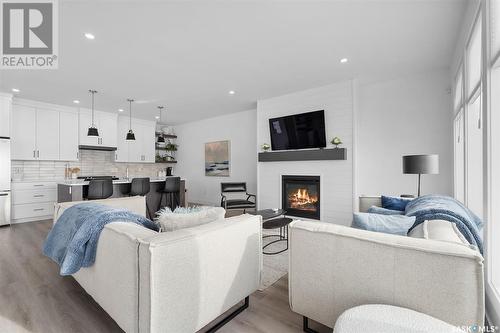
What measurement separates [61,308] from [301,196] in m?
3.83

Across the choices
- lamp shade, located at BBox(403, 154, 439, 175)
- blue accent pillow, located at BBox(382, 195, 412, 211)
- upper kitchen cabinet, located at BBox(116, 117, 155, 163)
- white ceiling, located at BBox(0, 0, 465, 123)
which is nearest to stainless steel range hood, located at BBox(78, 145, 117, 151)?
upper kitchen cabinet, located at BBox(116, 117, 155, 163)

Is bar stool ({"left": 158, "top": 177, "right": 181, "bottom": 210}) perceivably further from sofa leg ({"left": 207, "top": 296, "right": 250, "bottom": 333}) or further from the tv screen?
sofa leg ({"left": 207, "top": 296, "right": 250, "bottom": 333})

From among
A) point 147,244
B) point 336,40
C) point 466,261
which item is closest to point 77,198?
point 147,244

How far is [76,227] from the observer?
176cm

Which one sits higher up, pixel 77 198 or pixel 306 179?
pixel 306 179

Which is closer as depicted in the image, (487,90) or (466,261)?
(466,261)

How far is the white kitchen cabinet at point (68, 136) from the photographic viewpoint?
542cm

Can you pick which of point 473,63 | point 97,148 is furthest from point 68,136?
point 473,63

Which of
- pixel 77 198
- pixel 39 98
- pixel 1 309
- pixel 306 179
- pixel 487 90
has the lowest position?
pixel 1 309

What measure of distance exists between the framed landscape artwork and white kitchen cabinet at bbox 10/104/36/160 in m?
3.92

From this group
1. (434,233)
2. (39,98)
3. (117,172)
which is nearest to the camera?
(434,233)

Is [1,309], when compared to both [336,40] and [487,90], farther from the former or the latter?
[336,40]

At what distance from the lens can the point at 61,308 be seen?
6.06ft

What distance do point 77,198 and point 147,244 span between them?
392 centimetres
